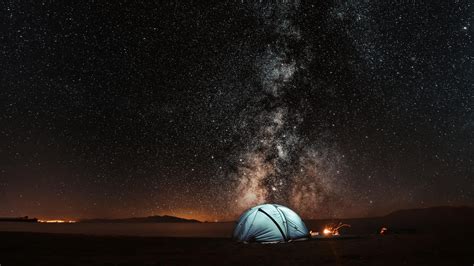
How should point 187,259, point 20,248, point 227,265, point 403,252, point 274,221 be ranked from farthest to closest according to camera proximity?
point 274,221 < point 20,248 < point 403,252 < point 187,259 < point 227,265

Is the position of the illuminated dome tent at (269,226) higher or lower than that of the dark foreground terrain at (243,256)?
higher

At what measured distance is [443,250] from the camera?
44.2 feet

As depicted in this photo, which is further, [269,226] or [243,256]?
[269,226]

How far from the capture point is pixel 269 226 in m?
18.0

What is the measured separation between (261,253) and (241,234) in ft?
17.6

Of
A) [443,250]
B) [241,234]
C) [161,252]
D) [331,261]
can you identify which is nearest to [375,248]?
[443,250]

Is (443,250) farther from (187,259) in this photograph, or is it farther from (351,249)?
(187,259)

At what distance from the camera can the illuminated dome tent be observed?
58.7ft

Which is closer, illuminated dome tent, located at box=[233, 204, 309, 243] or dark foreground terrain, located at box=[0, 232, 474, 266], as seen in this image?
dark foreground terrain, located at box=[0, 232, 474, 266]

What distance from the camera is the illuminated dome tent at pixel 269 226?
58.7ft

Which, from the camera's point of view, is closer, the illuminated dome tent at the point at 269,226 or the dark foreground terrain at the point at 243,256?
the dark foreground terrain at the point at 243,256

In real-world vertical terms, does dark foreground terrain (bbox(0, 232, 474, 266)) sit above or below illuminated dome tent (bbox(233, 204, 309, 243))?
below

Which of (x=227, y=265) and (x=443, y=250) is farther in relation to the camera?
(x=443, y=250)

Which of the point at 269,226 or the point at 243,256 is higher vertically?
the point at 269,226
